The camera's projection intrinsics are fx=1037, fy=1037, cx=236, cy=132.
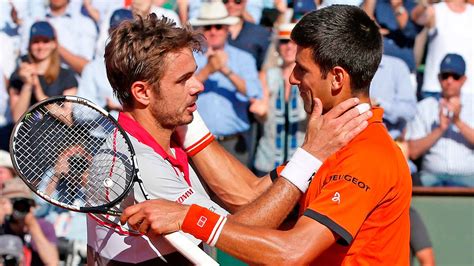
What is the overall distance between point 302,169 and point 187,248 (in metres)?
0.62

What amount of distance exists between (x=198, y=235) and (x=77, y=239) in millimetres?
4458

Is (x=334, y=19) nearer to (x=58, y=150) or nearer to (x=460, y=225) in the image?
(x=58, y=150)

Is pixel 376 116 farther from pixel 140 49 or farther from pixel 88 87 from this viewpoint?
pixel 88 87

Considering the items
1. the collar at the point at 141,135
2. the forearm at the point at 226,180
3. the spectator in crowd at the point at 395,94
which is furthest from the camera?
the spectator in crowd at the point at 395,94

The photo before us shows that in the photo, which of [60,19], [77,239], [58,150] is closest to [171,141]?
[58,150]

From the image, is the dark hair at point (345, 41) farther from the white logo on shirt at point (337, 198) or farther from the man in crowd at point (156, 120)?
the white logo on shirt at point (337, 198)

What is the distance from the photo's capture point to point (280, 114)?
8922 millimetres

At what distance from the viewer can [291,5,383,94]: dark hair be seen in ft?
15.0

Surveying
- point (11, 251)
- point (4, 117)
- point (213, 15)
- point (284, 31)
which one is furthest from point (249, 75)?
point (11, 251)

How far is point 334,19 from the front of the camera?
15.0ft

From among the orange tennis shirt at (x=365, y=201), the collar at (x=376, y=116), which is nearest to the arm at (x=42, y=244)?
the orange tennis shirt at (x=365, y=201)

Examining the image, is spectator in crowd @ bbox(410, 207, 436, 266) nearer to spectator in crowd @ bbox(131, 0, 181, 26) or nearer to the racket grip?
spectator in crowd @ bbox(131, 0, 181, 26)

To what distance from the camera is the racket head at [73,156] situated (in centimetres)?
471

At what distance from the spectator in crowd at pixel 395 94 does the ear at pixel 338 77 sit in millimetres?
4217
